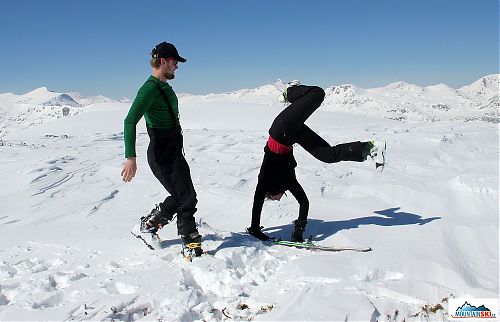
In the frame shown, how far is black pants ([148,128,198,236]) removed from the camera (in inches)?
175

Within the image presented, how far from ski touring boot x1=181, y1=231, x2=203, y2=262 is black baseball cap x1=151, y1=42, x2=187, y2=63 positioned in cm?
190

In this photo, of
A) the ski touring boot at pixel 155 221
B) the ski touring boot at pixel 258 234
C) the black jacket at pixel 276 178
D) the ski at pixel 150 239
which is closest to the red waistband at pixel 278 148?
the black jacket at pixel 276 178

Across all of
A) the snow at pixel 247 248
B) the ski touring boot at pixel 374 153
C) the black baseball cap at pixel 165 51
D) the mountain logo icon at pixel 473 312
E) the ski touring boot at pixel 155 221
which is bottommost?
the mountain logo icon at pixel 473 312

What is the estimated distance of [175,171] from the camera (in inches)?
176

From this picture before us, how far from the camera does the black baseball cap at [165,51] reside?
4281 millimetres

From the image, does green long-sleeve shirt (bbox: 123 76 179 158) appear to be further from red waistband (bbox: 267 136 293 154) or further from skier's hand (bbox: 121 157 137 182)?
red waistband (bbox: 267 136 293 154)

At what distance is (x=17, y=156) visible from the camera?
428 inches

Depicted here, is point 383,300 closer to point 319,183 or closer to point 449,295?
point 449,295

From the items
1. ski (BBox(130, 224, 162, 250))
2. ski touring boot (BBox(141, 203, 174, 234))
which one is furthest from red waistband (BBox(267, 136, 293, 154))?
ski (BBox(130, 224, 162, 250))

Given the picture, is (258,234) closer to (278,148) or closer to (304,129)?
(278,148)

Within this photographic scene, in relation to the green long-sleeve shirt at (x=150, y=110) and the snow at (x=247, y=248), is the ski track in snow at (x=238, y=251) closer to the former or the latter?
the snow at (x=247, y=248)

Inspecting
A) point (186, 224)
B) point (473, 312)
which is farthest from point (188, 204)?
point (473, 312)

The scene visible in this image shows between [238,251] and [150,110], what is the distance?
1.79 meters

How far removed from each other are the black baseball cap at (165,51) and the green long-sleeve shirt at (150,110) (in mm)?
249
